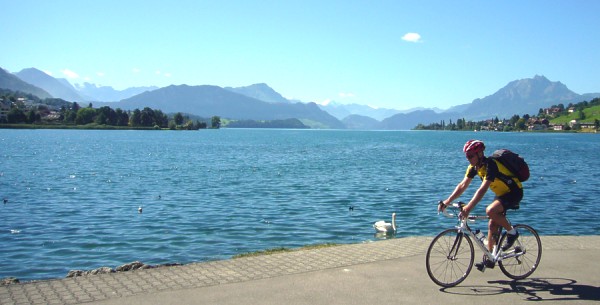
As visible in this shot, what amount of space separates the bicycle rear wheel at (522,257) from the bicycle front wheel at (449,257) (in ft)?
2.28

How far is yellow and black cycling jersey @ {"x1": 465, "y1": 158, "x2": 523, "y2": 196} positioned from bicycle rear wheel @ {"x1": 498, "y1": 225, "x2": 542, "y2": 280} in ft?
3.36

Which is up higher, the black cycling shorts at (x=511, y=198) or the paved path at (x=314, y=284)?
the black cycling shorts at (x=511, y=198)

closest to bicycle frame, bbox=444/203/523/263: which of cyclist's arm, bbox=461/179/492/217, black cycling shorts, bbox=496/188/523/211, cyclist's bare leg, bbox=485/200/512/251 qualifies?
cyclist's bare leg, bbox=485/200/512/251

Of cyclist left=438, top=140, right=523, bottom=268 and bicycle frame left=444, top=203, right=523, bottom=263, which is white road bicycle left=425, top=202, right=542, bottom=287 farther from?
cyclist left=438, top=140, right=523, bottom=268

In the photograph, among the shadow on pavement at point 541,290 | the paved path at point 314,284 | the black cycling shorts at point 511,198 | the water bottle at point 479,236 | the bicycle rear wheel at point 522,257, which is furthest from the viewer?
the bicycle rear wheel at point 522,257

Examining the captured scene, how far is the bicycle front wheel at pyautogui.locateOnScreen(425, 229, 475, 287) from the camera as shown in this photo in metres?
8.45

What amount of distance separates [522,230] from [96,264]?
1146cm

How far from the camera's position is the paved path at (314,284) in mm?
7770

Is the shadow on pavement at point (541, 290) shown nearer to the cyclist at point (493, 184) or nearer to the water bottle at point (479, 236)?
the water bottle at point (479, 236)

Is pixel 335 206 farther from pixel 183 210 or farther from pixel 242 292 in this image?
pixel 242 292

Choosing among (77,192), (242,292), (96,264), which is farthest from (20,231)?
(242,292)

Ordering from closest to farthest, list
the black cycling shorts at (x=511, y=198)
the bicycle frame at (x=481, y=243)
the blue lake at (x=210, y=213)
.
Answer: the black cycling shorts at (x=511, y=198)
the bicycle frame at (x=481, y=243)
the blue lake at (x=210, y=213)

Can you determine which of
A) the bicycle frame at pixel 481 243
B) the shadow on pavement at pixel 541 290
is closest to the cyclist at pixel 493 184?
the bicycle frame at pixel 481 243

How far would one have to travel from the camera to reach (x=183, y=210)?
977 inches
